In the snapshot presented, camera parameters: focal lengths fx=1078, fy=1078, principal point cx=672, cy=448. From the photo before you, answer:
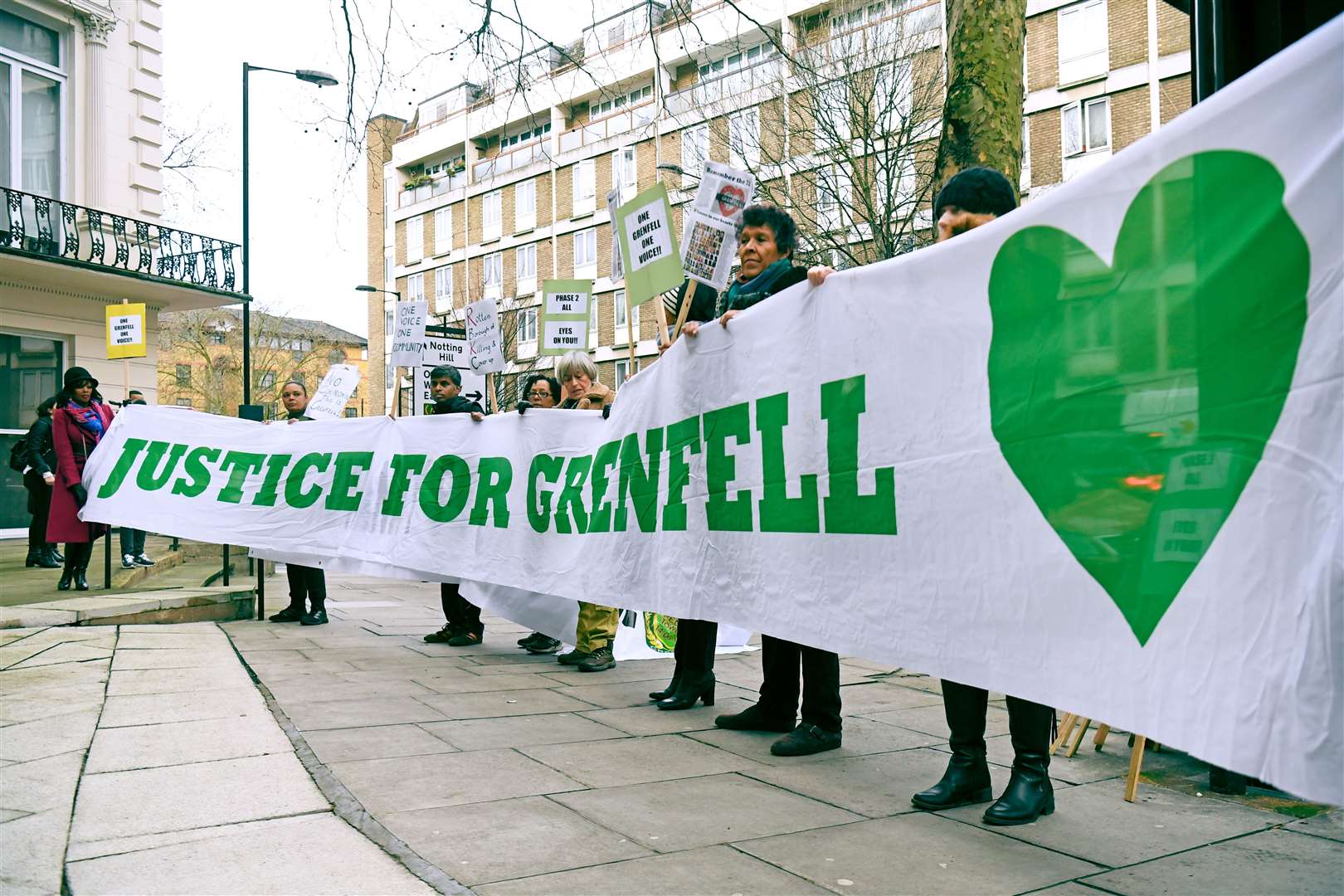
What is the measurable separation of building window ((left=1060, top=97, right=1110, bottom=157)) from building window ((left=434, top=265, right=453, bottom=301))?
3608 centimetres

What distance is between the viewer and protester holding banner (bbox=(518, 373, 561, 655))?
784 centimetres

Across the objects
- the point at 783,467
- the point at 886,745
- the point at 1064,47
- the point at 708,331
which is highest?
the point at 1064,47

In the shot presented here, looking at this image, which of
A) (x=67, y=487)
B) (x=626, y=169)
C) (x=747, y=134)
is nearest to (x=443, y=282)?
(x=626, y=169)

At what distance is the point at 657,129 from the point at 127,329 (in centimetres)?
623

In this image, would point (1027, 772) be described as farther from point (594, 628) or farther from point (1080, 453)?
point (594, 628)

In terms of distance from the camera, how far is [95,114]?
60.1ft

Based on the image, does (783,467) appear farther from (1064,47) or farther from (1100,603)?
(1064,47)

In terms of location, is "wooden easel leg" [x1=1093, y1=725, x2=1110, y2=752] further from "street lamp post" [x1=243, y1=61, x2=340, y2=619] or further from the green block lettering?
"street lamp post" [x1=243, y1=61, x2=340, y2=619]

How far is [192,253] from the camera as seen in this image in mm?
20375

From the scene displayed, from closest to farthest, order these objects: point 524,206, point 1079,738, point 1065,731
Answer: point 1065,731 < point 1079,738 < point 524,206

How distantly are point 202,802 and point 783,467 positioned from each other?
2487 millimetres

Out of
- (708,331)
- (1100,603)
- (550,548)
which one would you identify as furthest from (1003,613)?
(550,548)

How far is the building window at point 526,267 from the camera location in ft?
173

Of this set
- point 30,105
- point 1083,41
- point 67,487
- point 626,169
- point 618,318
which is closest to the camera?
point 67,487
